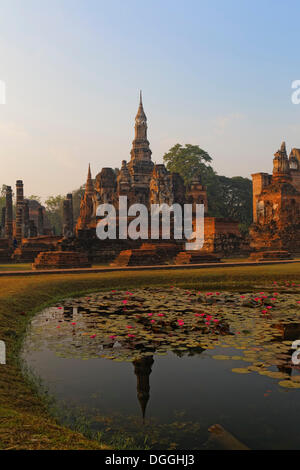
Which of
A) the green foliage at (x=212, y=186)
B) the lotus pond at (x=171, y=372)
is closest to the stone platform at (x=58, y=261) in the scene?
the lotus pond at (x=171, y=372)

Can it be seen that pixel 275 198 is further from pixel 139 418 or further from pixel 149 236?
pixel 139 418

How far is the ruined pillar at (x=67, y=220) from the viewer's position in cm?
2014

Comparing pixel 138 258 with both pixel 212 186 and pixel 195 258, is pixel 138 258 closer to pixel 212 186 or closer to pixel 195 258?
pixel 195 258

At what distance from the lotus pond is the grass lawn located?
0.27m

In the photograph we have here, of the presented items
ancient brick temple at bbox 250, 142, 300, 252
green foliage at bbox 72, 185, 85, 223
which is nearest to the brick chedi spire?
green foliage at bbox 72, 185, 85, 223

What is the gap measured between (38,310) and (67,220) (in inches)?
513

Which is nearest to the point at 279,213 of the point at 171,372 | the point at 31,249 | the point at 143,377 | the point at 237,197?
the point at 31,249

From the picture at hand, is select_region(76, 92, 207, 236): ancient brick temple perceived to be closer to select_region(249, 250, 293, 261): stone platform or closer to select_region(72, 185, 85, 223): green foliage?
select_region(249, 250, 293, 261): stone platform

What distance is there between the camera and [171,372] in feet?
15.3

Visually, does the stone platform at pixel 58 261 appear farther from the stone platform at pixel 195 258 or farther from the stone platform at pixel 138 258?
the stone platform at pixel 195 258

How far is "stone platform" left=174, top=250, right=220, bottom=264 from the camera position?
17547 mm

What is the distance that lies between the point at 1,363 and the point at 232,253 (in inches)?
754

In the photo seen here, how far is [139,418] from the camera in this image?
11.7 ft

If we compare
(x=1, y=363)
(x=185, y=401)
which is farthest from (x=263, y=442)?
(x=1, y=363)
